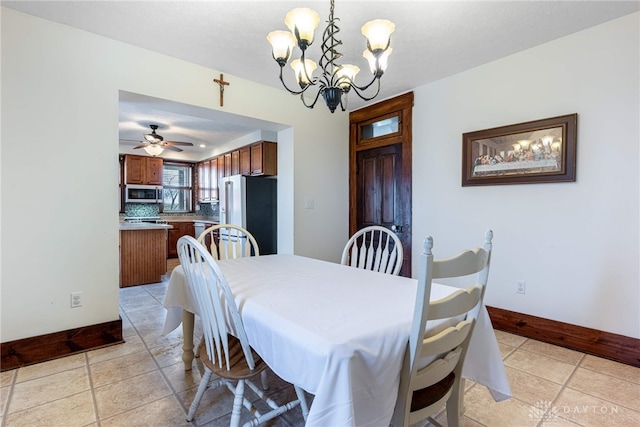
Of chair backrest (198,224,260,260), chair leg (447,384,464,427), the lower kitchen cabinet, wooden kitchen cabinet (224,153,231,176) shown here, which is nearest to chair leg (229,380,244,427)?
chair leg (447,384,464,427)

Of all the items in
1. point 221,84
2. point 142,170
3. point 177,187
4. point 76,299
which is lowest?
point 76,299

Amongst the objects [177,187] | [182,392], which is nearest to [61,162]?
[182,392]

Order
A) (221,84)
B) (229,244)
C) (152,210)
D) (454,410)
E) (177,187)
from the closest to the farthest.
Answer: (454,410)
(229,244)
(221,84)
(152,210)
(177,187)

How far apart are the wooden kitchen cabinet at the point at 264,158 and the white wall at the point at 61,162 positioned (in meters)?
1.78

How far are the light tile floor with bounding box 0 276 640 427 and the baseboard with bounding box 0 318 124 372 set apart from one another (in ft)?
0.22

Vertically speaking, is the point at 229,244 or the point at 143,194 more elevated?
the point at 143,194

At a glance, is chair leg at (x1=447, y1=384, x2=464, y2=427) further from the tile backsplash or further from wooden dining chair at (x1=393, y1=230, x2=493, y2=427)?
the tile backsplash

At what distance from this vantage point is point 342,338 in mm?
908

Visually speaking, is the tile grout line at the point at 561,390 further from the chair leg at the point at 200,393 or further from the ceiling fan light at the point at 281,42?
the ceiling fan light at the point at 281,42

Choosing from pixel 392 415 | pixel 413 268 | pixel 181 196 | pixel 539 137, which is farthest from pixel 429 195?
pixel 181 196

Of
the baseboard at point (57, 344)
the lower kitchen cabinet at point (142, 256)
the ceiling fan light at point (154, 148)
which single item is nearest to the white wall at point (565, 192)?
the baseboard at point (57, 344)

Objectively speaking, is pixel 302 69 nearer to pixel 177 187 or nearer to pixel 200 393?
pixel 200 393

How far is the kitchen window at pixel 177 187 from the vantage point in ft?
22.0

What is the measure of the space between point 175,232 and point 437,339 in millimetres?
6157
